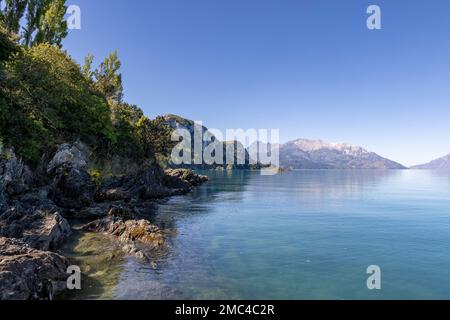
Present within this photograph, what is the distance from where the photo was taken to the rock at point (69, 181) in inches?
1738

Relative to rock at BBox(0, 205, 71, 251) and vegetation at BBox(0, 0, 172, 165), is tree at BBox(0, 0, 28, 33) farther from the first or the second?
rock at BBox(0, 205, 71, 251)

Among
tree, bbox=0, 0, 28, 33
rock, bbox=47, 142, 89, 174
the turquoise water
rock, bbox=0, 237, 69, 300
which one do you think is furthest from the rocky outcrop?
tree, bbox=0, 0, 28, 33

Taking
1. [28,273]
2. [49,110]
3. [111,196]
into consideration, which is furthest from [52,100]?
[28,273]

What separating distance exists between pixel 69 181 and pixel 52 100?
12.1m

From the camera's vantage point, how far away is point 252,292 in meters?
20.5

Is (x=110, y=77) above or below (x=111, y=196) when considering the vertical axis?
above

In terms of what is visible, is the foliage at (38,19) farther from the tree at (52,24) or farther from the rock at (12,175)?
the rock at (12,175)

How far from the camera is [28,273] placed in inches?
688

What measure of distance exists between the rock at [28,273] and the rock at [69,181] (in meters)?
24.8

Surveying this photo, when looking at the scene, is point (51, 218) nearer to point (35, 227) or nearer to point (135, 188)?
point (35, 227)
